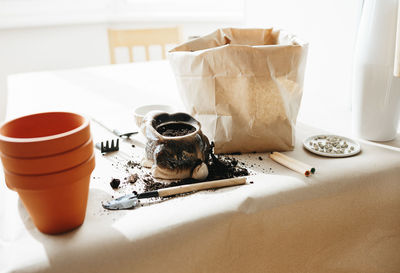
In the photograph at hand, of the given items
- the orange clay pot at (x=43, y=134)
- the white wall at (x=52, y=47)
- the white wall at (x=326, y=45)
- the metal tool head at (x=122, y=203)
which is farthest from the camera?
the white wall at (x=52, y=47)

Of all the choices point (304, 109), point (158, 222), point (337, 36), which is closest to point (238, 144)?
point (158, 222)

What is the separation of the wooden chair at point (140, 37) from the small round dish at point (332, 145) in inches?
59.8

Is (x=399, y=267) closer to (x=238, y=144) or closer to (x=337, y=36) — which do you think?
(x=238, y=144)

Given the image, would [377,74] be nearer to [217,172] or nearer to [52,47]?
[217,172]

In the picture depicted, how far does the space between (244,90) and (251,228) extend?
0.88 feet

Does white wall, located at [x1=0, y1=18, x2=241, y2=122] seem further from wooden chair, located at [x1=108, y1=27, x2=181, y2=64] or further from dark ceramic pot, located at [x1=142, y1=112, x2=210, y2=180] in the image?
dark ceramic pot, located at [x1=142, y1=112, x2=210, y2=180]

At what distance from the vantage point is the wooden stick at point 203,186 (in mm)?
581

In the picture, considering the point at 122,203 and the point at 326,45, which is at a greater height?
the point at 326,45

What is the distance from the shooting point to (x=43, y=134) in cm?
55

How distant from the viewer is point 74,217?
1.63ft

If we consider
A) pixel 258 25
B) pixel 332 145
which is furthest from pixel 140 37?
pixel 332 145

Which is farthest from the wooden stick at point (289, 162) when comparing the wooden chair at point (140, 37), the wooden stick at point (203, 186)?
the wooden chair at point (140, 37)

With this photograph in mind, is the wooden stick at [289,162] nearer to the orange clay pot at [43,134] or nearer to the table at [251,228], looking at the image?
the table at [251,228]

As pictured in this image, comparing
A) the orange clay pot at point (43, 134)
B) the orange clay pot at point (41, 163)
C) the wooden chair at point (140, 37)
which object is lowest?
the wooden chair at point (140, 37)
